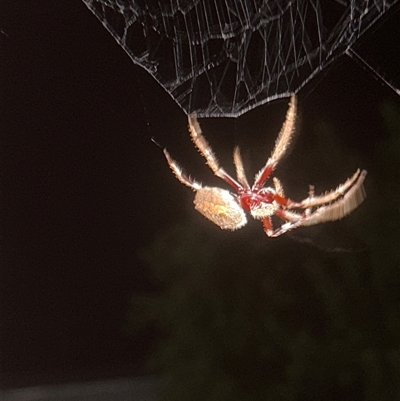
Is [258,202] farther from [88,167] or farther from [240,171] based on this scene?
[88,167]

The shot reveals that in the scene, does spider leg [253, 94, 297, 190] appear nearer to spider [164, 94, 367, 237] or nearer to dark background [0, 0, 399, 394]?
spider [164, 94, 367, 237]

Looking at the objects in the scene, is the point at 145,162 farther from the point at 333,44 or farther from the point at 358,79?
the point at 333,44

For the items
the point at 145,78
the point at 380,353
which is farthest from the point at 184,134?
the point at 380,353

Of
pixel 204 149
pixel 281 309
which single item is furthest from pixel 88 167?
pixel 281 309

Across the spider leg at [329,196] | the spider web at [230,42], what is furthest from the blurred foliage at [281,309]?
the spider web at [230,42]

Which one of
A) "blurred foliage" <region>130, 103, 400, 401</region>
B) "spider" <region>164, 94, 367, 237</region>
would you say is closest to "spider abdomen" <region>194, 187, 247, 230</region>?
"spider" <region>164, 94, 367, 237</region>

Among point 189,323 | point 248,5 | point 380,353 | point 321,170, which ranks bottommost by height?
point 380,353
